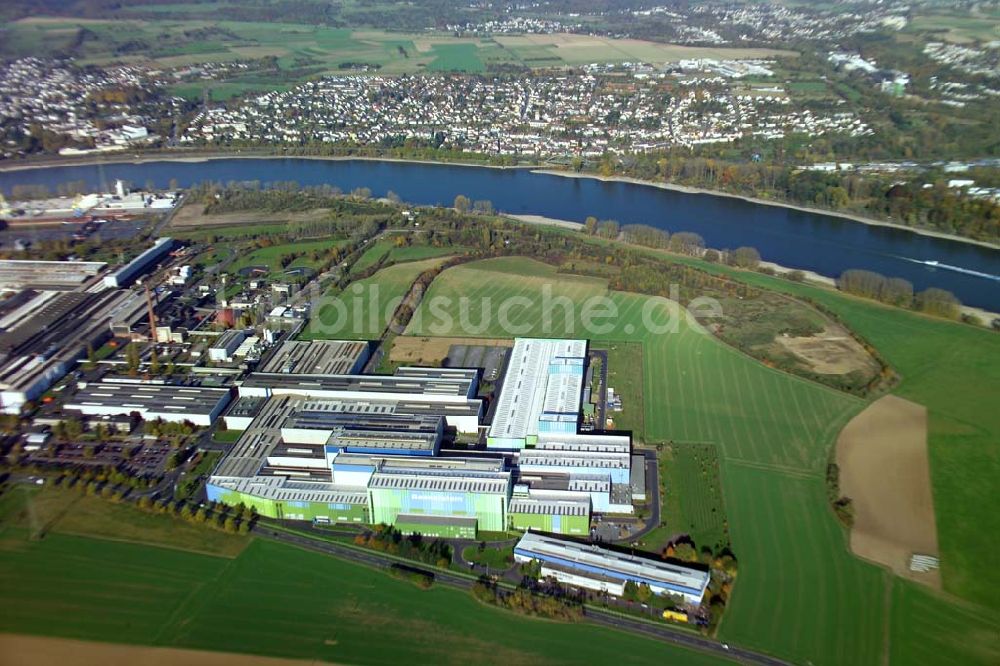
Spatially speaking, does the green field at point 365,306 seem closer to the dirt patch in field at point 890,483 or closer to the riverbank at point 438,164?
the dirt patch in field at point 890,483

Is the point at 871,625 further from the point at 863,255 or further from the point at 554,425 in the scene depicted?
the point at 863,255

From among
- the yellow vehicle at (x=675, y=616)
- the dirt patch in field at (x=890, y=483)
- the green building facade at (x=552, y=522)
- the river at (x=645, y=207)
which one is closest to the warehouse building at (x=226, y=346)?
the green building facade at (x=552, y=522)

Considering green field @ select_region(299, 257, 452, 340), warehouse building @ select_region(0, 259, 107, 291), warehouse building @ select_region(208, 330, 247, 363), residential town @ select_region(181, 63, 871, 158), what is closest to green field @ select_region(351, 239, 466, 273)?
green field @ select_region(299, 257, 452, 340)

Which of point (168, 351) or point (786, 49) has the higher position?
point (786, 49)

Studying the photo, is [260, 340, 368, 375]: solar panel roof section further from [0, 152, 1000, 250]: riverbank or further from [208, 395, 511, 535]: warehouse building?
[0, 152, 1000, 250]: riverbank

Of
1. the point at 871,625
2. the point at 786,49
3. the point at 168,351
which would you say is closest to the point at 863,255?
the point at 871,625

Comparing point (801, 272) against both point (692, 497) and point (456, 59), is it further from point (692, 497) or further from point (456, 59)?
point (456, 59)
